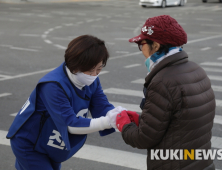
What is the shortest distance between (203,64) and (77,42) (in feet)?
28.6

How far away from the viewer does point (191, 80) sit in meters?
2.51

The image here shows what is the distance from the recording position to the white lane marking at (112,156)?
4.91 meters

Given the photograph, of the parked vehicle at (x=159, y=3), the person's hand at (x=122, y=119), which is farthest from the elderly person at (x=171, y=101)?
the parked vehicle at (x=159, y=3)

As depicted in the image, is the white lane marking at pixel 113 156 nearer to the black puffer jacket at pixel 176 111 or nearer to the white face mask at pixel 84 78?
the white face mask at pixel 84 78

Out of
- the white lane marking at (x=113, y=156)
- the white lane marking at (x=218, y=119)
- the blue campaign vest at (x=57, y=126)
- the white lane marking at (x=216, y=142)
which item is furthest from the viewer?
the white lane marking at (x=218, y=119)

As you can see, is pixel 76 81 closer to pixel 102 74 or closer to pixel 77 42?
pixel 77 42

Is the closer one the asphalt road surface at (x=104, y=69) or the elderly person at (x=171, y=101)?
the elderly person at (x=171, y=101)

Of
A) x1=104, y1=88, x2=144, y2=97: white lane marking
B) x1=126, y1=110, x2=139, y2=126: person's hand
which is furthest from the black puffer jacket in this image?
x1=104, y1=88, x2=144, y2=97: white lane marking

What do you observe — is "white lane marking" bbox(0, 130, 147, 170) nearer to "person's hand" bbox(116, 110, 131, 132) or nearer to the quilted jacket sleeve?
"person's hand" bbox(116, 110, 131, 132)

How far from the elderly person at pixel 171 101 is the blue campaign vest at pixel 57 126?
577 mm

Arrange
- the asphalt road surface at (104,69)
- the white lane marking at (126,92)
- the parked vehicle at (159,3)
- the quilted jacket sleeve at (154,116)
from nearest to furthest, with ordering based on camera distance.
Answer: the quilted jacket sleeve at (154,116), the asphalt road surface at (104,69), the white lane marking at (126,92), the parked vehicle at (159,3)

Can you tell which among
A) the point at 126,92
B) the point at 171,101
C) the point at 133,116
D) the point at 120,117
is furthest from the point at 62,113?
the point at 126,92

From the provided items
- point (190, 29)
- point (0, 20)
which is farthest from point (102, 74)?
point (0, 20)

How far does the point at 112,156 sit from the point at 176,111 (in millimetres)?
2827
